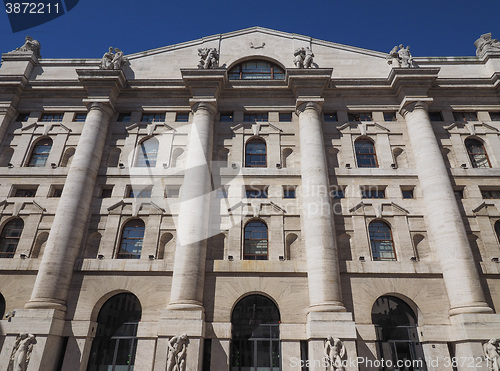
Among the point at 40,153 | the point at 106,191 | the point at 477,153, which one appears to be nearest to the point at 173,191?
the point at 106,191

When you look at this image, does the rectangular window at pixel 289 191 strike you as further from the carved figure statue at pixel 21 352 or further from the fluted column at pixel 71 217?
the carved figure statue at pixel 21 352

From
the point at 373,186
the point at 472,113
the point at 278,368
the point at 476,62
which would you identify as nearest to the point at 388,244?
the point at 373,186

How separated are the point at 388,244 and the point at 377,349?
6.71 metres

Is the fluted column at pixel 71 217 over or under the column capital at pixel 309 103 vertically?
under

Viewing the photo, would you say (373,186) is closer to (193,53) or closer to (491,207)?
(491,207)

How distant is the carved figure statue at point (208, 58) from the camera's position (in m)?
28.1

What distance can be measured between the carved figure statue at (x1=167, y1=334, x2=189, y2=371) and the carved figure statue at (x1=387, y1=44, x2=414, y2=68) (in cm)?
2616

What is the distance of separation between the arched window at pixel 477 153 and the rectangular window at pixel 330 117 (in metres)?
10.4

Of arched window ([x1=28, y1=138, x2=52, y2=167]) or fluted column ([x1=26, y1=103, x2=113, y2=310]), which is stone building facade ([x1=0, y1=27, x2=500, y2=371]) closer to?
fluted column ([x1=26, y1=103, x2=113, y2=310])

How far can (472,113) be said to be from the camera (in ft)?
91.0

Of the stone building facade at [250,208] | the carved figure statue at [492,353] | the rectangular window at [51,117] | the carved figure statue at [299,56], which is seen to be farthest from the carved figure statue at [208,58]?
the carved figure statue at [492,353]

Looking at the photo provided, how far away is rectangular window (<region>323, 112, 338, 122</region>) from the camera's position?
27.8 meters

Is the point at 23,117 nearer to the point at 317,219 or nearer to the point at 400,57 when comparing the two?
the point at 317,219

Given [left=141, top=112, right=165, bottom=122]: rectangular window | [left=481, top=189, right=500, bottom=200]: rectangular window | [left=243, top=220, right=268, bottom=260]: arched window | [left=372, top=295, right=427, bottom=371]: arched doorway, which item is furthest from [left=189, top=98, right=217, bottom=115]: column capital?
[left=481, top=189, right=500, bottom=200]: rectangular window
